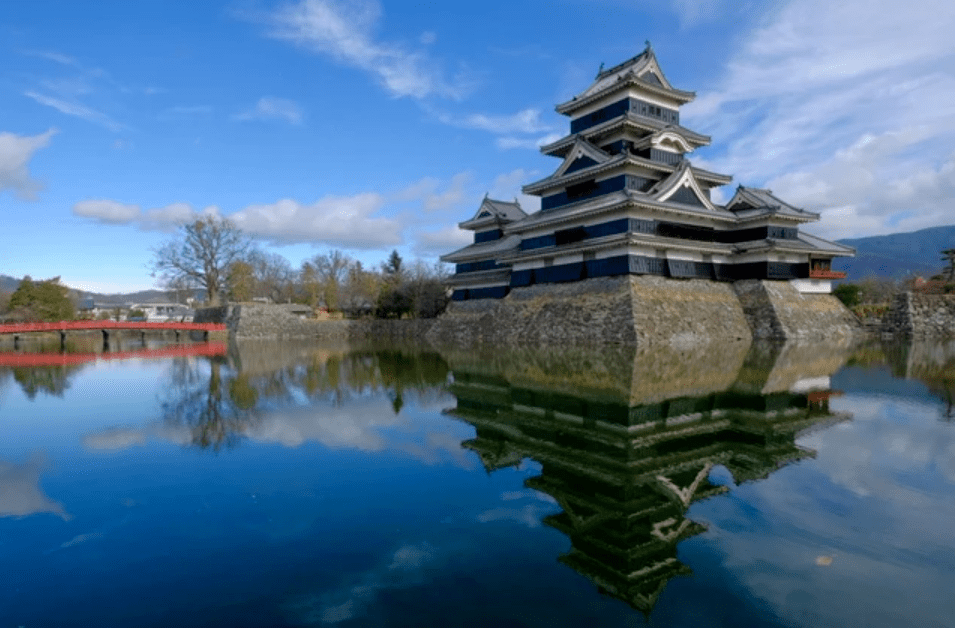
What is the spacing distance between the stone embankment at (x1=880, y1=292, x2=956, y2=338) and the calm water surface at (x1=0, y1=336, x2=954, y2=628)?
25378 mm

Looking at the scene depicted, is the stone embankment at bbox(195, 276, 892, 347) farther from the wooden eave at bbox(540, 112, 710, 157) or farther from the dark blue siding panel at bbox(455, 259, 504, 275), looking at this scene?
the wooden eave at bbox(540, 112, 710, 157)

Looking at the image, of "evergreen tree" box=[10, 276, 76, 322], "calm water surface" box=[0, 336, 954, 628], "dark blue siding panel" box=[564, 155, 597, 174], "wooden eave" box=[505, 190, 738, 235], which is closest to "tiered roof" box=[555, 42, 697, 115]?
"dark blue siding panel" box=[564, 155, 597, 174]

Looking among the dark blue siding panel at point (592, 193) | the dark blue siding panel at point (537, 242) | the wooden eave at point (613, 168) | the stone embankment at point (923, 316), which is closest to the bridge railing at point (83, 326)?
the dark blue siding panel at point (537, 242)

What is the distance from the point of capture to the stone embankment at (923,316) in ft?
103

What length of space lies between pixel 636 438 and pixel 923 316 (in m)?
34.0

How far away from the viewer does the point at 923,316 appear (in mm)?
31562

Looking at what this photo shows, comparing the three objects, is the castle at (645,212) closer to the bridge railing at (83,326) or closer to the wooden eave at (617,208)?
the wooden eave at (617,208)

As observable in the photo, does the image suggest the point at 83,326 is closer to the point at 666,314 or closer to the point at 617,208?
the point at 617,208

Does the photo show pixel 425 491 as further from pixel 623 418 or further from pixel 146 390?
pixel 146 390

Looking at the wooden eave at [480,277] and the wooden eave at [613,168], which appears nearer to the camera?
the wooden eave at [613,168]

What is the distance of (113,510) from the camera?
18.0ft

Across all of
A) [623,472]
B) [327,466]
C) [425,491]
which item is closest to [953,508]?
[623,472]

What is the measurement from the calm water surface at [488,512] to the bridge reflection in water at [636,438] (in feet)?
0.14

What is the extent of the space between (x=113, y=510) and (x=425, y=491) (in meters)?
3.21
